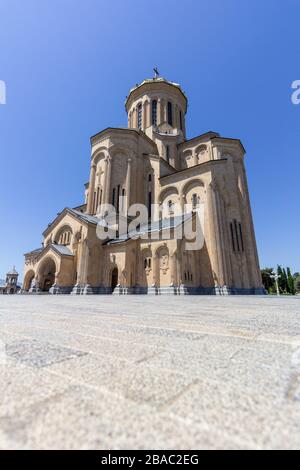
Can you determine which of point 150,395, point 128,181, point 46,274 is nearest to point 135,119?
point 128,181

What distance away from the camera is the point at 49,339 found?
1680 mm

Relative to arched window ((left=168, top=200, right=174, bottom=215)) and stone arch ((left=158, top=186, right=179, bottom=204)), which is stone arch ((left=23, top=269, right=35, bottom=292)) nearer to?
stone arch ((left=158, top=186, right=179, bottom=204))

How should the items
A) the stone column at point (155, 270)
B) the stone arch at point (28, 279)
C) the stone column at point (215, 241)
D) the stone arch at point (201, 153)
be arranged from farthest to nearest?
the stone arch at point (201, 153), the stone arch at point (28, 279), the stone column at point (215, 241), the stone column at point (155, 270)

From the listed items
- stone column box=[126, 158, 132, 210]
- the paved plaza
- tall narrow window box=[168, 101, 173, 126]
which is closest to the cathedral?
stone column box=[126, 158, 132, 210]

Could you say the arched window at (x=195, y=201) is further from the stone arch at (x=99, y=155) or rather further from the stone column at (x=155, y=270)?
the stone arch at (x=99, y=155)

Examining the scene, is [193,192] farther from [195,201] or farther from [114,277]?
[114,277]

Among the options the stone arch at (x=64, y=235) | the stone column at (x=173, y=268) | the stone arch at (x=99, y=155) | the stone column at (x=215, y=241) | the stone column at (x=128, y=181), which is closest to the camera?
the stone column at (x=173, y=268)

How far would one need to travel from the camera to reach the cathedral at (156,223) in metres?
14.8

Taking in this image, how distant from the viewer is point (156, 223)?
17500mm

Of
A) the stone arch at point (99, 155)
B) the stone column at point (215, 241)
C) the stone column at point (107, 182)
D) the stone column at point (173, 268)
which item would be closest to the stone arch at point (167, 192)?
the stone column at point (215, 241)

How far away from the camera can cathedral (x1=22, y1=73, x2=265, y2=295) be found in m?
14.8

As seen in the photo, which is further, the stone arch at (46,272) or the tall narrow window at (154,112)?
the tall narrow window at (154,112)
